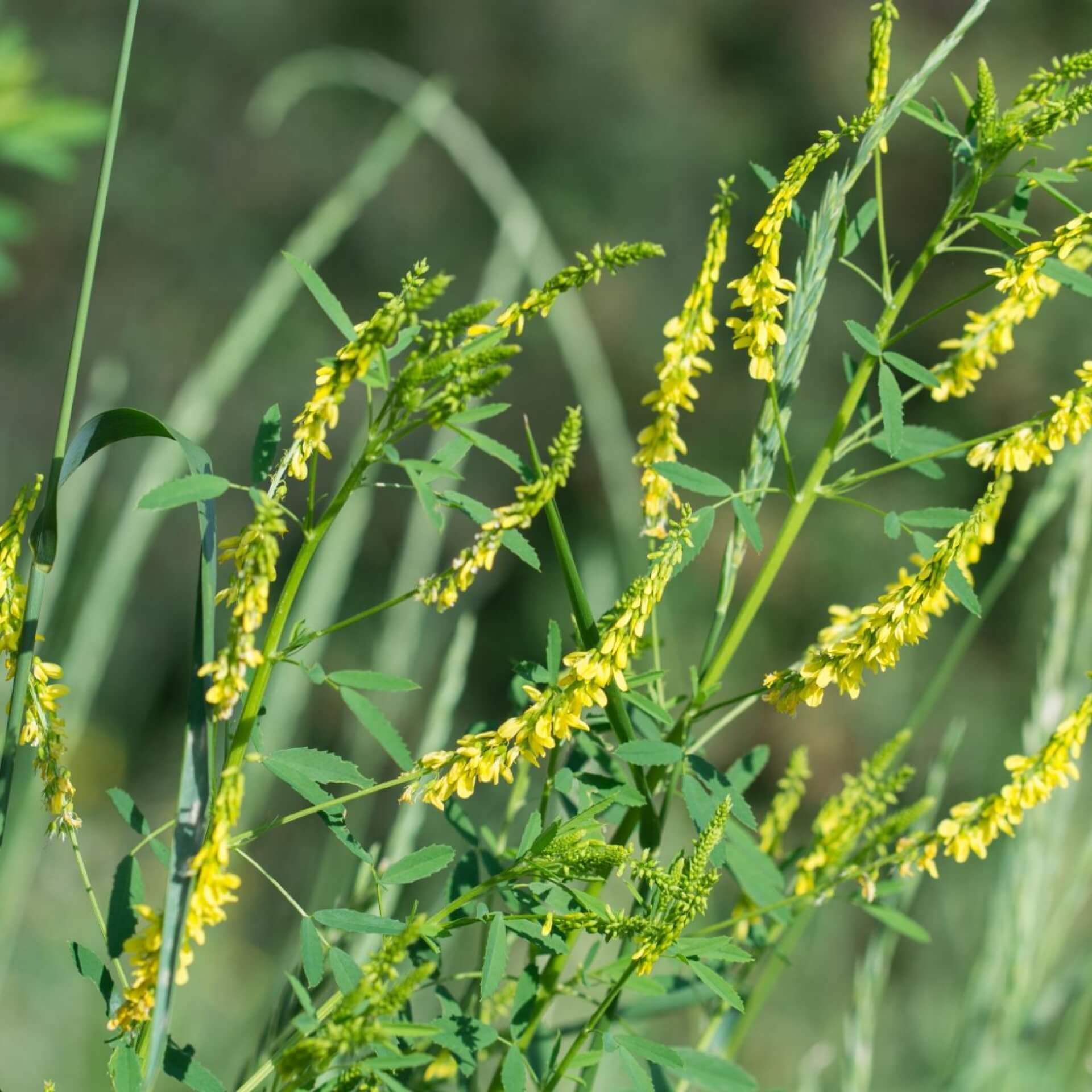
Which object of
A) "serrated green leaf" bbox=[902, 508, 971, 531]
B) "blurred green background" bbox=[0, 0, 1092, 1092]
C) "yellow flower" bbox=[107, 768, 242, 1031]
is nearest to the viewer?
"yellow flower" bbox=[107, 768, 242, 1031]

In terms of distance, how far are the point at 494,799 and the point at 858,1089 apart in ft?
1.09

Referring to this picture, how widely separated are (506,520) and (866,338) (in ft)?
0.67

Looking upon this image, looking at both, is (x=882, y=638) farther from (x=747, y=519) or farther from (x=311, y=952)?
(x=311, y=952)

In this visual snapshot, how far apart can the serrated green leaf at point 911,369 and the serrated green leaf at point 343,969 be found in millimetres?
358

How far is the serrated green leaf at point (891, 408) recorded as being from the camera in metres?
0.54

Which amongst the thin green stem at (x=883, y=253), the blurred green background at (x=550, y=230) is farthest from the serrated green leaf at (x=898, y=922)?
the blurred green background at (x=550, y=230)

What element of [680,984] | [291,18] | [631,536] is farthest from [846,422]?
[291,18]

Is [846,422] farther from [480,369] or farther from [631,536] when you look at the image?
[631,536]

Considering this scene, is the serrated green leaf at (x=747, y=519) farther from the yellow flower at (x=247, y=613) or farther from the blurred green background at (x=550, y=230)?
the blurred green background at (x=550, y=230)

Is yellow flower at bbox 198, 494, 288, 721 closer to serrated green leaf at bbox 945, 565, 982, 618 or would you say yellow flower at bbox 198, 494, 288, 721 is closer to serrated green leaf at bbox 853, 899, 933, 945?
serrated green leaf at bbox 945, 565, 982, 618

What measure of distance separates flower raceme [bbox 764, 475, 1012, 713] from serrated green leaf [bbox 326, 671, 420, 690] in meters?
0.15

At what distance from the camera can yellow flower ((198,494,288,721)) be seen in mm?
375

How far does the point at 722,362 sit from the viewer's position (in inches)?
180

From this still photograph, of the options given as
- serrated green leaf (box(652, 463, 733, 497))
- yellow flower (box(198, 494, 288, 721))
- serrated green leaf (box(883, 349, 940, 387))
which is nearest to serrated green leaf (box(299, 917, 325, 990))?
yellow flower (box(198, 494, 288, 721))
